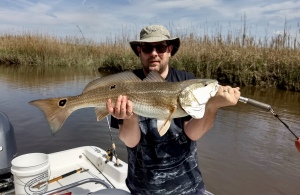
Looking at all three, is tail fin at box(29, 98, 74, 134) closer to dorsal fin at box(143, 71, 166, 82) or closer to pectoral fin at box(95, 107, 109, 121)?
pectoral fin at box(95, 107, 109, 121)

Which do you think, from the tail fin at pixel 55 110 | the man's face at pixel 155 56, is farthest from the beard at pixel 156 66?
the tail fin at pixel 55 110

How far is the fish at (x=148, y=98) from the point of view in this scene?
2.27m

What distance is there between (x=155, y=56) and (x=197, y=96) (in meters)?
0.64

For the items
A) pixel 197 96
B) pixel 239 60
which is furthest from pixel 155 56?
pixel 239 60

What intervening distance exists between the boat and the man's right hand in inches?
35.4

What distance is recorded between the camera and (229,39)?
51.6ft

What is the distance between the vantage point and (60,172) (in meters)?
4.38

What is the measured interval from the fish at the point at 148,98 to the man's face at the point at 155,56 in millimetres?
260

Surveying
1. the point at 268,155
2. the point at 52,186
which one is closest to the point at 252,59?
the point at 268,155

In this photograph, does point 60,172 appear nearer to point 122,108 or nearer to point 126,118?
point 126,118

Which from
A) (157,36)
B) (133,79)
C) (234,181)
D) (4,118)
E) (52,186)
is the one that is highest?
(157,36)

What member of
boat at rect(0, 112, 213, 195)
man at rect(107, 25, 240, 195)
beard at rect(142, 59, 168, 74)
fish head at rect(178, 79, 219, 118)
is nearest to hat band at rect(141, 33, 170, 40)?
man at rect(107, 25, 240, 195)

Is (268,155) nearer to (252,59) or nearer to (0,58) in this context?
(252,59)

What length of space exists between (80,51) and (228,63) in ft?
45.8
